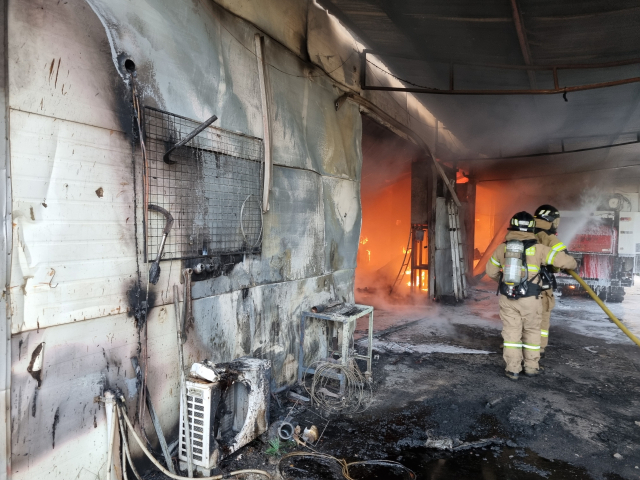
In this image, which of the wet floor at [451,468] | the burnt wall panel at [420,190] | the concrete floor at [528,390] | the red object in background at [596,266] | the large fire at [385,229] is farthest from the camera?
the large fire at [385,229]

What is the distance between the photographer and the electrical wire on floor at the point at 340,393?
4.44 meters

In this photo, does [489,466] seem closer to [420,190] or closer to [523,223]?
[523,223]

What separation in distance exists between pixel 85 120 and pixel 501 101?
673 cm

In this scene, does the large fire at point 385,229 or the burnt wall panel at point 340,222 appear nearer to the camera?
the burnt wall panel at point 340,222

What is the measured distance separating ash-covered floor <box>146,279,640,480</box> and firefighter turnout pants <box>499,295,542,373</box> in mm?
246

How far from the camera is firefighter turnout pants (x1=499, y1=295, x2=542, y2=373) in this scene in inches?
209

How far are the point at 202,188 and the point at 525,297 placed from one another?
4218 mm

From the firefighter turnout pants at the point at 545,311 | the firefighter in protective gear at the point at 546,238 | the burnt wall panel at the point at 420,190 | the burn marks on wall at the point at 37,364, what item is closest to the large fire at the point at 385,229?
the burnt wall panel at the point at 420,190

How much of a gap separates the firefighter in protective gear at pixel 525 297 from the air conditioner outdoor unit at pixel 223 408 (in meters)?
3.41

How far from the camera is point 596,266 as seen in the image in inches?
411

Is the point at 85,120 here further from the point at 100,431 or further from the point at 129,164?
the point at 100,431

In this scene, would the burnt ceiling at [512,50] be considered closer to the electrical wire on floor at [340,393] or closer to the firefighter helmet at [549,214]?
the firefighter helmet at [549,214]

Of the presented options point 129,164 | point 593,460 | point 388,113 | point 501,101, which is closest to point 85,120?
point 129,164

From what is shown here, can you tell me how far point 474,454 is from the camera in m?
3.62
